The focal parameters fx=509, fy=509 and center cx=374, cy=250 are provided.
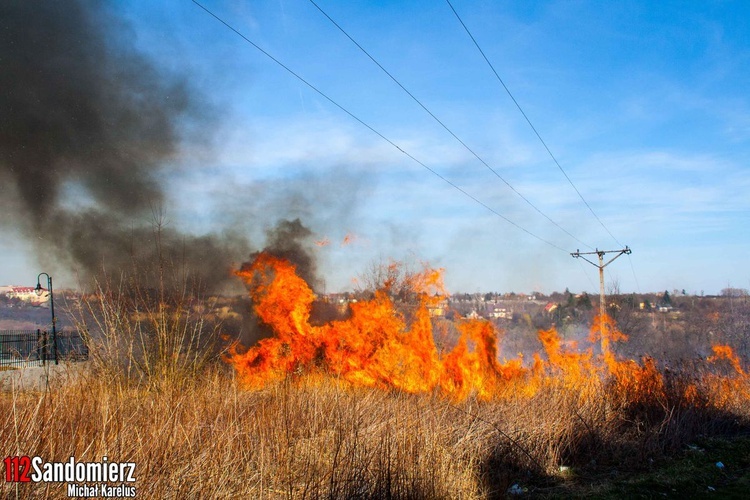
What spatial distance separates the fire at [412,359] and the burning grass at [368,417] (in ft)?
0.18

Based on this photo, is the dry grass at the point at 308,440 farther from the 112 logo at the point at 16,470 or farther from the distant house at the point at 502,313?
the distant house at the point at 502,313

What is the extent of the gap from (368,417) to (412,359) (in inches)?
230

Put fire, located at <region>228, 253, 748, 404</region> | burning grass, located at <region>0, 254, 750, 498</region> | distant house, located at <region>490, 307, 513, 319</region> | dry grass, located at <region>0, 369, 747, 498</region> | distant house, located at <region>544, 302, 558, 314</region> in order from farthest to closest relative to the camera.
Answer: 1. distant house, located at <region>544, 302, 558, 314</region>
2. distant house, located at <region>490, 307, 513, 319</region>
3. fire, located at <region>228, 253, 748, 404</region>
4. burning grass, located at <region>0, 254, 750, 498</region>
5. dry grass, located at <region>0, 369, 747, 498</region>

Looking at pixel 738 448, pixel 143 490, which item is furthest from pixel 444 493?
pixel 738 448

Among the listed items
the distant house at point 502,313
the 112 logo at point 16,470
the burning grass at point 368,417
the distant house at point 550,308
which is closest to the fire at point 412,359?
the burning grass at point 368,417

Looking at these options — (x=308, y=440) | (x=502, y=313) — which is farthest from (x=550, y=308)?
(x=308, y=440)

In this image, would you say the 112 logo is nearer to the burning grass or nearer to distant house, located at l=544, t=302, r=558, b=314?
the burning grass

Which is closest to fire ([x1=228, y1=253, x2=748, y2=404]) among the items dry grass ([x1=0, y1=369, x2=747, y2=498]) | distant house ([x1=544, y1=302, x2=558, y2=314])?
dry grass ([x1=0, y1=369, x2=747, y2=498])

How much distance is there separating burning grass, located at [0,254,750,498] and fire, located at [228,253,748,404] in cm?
5

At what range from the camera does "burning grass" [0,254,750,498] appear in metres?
4.62

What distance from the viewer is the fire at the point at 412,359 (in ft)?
39.8

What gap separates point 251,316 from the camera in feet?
69.2

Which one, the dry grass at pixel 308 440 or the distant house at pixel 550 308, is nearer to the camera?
the dry grass at pixel 308 440

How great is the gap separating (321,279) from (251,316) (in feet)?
11.8
